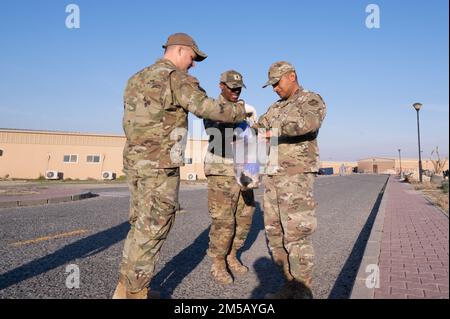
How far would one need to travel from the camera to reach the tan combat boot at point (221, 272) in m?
3.59

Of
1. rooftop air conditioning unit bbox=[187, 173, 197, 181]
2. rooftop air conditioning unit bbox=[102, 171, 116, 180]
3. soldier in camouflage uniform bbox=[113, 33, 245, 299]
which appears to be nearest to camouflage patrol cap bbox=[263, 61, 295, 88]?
soldier in camouflage uniform bbox=[113, 33, 245, 299]

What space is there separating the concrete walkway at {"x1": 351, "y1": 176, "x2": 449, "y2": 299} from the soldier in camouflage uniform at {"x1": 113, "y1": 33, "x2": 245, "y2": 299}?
1.63 meters

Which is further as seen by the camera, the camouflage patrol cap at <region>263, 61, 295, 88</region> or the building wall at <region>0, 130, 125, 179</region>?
the building wall at <region>0, 130, 125, 179</region>

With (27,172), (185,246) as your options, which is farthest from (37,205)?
(27,172)

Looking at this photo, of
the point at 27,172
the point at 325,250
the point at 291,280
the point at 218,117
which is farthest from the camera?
the point at 27,172

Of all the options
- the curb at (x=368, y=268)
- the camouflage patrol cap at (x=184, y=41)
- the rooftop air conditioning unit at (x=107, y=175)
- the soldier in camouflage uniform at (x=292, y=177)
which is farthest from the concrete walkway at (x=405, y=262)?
the rooftop air conditioning unit at (x=107, y=175)

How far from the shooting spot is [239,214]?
4008 millimetres

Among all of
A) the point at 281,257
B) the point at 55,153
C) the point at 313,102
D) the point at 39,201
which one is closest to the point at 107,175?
the point at 55,153

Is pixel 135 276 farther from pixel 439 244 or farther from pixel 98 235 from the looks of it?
pixel 439 244

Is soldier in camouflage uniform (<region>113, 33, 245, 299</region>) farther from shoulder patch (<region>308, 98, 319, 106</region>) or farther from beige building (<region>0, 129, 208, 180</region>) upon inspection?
beige building (<region>0, 129, 208, 180</region>)

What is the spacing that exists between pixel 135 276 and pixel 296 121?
1.71m

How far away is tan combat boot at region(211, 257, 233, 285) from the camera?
141 inches

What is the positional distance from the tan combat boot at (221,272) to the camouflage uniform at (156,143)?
1.14 metres
